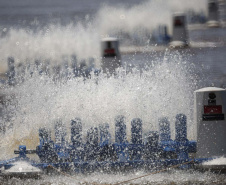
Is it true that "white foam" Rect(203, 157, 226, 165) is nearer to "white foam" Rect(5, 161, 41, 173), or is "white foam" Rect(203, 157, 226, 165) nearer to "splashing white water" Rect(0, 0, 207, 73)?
"white foam" Rect(5, 161, 41, 173)

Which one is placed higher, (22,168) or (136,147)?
(136,147)

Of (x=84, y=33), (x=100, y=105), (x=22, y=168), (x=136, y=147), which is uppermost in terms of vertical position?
(x=84, y=33)

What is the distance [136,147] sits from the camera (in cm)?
715

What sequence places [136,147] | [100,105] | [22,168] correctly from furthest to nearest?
[100,105] → [136,147] → [22,168]

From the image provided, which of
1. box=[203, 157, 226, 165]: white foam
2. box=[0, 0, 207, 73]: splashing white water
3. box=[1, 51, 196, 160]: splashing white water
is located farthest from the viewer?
box=[0, 0, 207, 73]: splashing white water

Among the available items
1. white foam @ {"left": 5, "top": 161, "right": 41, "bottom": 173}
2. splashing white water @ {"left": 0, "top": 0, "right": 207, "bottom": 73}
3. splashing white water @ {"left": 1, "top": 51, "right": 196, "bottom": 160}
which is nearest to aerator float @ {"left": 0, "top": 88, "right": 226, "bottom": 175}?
white foam @ {"left": 5, "top": 161, "right": 41, "bottom": 173}

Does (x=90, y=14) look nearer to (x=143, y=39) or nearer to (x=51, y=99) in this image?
(x=143, y=39)

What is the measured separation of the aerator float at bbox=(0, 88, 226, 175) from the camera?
6.79 m

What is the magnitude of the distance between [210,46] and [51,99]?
788cm

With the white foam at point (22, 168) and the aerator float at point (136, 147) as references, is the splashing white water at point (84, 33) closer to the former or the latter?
the aerator float at point (136, 147)

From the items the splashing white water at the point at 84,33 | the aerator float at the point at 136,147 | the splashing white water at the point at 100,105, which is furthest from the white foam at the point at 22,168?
the splashing white water at the point at 84,33

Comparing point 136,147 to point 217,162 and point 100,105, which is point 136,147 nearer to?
point 217,162

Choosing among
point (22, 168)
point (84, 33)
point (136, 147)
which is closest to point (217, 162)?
point (136, 147)

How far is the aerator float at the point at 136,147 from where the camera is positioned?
22.3 feet
